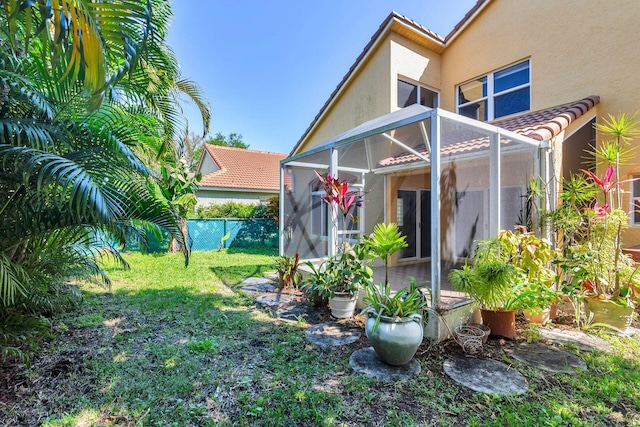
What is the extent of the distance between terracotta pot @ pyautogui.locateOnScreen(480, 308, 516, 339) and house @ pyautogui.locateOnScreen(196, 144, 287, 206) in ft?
49.6

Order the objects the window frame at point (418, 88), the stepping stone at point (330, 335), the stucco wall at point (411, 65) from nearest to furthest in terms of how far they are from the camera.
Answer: the stepping stone at point (330, 335) < the stucco wall at point (411, 65) < the window frame at point (418, 88)

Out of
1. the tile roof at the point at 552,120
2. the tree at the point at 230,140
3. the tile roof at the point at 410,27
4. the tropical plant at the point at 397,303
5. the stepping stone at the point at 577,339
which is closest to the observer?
the tropical plant at the point at 397,303

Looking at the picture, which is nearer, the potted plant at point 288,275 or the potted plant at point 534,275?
the potted plant at point 534,275

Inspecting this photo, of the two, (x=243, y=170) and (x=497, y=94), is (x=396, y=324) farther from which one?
(x=243, y=170)

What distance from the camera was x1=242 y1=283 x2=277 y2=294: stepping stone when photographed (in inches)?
289

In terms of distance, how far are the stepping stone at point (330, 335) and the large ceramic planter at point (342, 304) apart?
0.29 meters

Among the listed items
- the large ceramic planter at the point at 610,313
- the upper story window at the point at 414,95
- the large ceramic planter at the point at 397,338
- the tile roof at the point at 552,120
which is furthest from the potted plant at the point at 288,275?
the upper story window at the point at 414,95

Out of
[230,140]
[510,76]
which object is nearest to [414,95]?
[510,76]

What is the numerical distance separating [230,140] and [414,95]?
43.3m

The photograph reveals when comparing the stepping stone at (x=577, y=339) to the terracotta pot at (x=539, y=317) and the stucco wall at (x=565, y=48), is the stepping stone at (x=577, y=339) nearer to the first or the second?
the terracotta pot at (x=539, y=317)

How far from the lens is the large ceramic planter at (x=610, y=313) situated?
4844 mm

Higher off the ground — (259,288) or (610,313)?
(610,313)

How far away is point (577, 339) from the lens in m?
4.67

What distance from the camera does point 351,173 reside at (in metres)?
8.42
